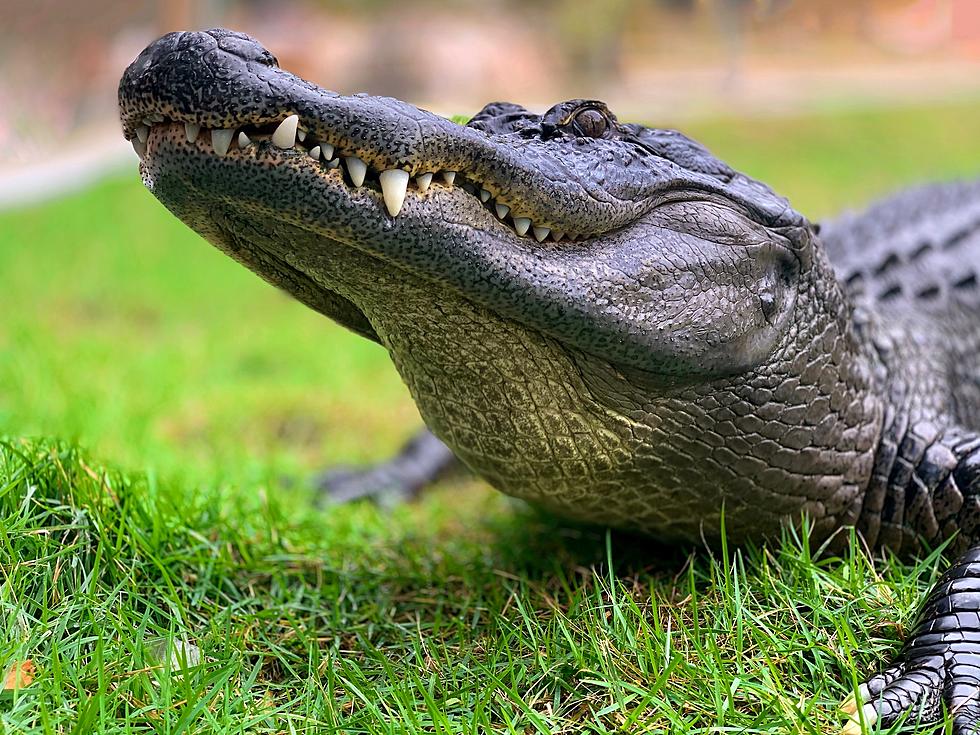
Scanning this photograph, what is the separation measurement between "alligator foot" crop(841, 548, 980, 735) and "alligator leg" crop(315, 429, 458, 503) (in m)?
2.46

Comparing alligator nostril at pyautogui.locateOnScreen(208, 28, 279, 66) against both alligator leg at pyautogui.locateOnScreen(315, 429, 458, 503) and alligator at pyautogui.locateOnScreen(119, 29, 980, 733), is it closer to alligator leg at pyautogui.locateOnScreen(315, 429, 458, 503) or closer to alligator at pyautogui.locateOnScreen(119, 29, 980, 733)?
alligator at pyautogui.locateOnScreen(119, 29, 980, 733)

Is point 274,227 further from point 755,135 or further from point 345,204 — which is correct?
point 755,135

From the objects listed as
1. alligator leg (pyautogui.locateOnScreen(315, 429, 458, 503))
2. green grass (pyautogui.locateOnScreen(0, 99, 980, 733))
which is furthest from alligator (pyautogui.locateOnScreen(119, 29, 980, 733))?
alligator leg (pyautogui.locateOnScreen(315, 429, 458, 503))

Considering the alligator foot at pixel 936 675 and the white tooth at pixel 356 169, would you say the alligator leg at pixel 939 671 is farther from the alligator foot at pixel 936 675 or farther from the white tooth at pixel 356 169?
the white tooth at pixel 356 169

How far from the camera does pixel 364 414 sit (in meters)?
5.44

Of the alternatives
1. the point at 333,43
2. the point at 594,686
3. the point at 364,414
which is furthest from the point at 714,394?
the point at 333,43

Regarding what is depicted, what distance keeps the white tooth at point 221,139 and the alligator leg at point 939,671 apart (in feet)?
5.26

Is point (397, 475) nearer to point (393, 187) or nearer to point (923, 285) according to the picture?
point (923, 285)

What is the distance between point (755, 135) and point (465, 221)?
13.3m

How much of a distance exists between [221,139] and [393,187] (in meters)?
0.32

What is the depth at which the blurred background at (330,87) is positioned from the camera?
509 centimetres

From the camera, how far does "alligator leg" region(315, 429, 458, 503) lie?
4250 millimetres

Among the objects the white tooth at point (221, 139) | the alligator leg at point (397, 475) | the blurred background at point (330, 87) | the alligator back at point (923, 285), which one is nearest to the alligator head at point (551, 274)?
the white tooth at point (221, 139)

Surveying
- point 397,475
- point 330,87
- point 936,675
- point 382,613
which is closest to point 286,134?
point 330,87
